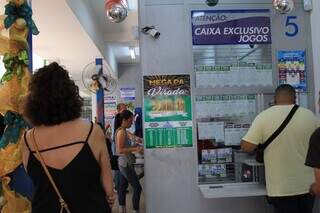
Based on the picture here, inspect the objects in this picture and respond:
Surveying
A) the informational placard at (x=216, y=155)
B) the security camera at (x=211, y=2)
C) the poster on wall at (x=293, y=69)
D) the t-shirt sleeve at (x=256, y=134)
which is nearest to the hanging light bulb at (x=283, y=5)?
the poster on wall at (x=293, y=69)

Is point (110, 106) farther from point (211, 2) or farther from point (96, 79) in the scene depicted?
point (211, 2)

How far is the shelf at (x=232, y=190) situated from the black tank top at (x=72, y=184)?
154cm

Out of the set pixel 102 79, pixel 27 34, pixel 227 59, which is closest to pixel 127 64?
pixel 102 79

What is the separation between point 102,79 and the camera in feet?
22.2

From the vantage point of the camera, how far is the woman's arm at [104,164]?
190cm

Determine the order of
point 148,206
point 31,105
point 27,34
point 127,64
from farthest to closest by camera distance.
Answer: point 127,64, point 148,206, point 27,34, point 31,105

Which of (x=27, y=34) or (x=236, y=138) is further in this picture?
(x=236, y=138)

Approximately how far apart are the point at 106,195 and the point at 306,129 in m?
1.68

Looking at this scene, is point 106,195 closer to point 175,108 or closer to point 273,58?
point 175,108

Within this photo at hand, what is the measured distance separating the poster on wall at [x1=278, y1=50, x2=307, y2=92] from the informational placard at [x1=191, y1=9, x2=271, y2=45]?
201 mm

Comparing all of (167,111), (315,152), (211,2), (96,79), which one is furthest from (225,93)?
(96,79)

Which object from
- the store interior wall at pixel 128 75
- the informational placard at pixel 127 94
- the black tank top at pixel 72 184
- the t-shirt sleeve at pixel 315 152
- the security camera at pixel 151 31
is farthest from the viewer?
the store interior wall at pixel 128 75

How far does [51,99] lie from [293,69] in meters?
2.41

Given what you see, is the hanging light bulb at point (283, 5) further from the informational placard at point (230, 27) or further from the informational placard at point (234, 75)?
the informational placard at point (234, 75)
